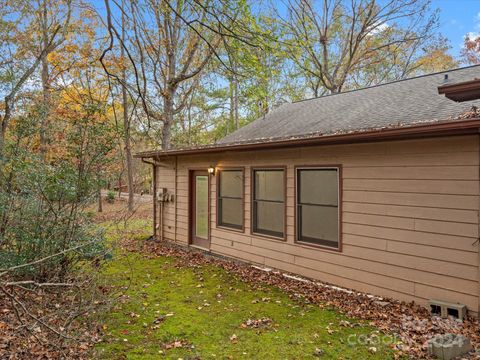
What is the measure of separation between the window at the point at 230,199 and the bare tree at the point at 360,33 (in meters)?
8.26

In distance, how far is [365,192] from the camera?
16.7 feet

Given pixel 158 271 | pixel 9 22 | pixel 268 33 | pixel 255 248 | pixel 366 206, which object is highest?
pixel 9 22

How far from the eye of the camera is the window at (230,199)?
7.27 m

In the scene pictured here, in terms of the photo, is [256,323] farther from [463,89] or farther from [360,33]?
[360,33]

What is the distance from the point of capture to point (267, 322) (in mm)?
4242

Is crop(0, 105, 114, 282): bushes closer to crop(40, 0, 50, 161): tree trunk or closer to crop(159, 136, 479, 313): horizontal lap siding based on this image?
crop(40, 0, 50, 161): tree trunk

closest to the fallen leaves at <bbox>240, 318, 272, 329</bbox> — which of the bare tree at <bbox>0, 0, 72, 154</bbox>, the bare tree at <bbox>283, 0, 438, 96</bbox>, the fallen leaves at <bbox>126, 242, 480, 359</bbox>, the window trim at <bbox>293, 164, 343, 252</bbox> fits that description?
the fallen leaves at <bbox>126, 242, 480, 359</bbox>

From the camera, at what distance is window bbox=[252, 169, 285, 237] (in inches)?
253

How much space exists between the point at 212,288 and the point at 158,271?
5.05ft

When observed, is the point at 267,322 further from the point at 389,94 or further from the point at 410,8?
the point at 410,8

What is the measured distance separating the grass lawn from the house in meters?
1.00

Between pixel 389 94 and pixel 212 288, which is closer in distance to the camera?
pixel 212 288

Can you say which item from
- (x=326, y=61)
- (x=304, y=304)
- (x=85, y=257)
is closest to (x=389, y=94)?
(x=304, y=304)

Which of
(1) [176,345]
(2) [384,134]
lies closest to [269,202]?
(2) [384,134]
